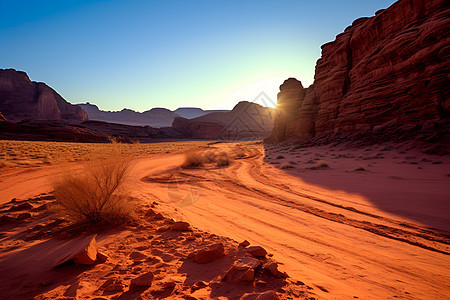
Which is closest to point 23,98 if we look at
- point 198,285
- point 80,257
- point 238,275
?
point 80,257

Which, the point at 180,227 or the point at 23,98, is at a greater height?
the point at 23,98

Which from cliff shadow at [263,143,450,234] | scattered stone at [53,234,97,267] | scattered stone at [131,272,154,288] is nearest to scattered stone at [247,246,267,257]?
scattered stone at [131,272,154,288]

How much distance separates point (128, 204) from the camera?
13.6 feet

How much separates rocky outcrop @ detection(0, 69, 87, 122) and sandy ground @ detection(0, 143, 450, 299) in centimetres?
8451

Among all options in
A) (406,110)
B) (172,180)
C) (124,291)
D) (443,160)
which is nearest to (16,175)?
(172,180)

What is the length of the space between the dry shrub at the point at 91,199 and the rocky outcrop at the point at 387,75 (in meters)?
18.7

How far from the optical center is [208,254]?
2.64m

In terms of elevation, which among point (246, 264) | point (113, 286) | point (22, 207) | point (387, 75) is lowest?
point (22, 207)

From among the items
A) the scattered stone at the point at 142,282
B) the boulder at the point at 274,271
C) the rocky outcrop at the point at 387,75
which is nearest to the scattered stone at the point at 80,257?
the scattered stone at the point at 142,282

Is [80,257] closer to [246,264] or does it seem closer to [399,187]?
[246,264]

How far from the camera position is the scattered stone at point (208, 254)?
103 inches

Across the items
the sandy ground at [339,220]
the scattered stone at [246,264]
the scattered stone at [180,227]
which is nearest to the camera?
the scattered stone at [246,264]

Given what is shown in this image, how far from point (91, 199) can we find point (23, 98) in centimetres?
9788

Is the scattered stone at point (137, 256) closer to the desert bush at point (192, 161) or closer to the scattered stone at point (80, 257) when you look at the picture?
the scattered stone at point (80, 257)
